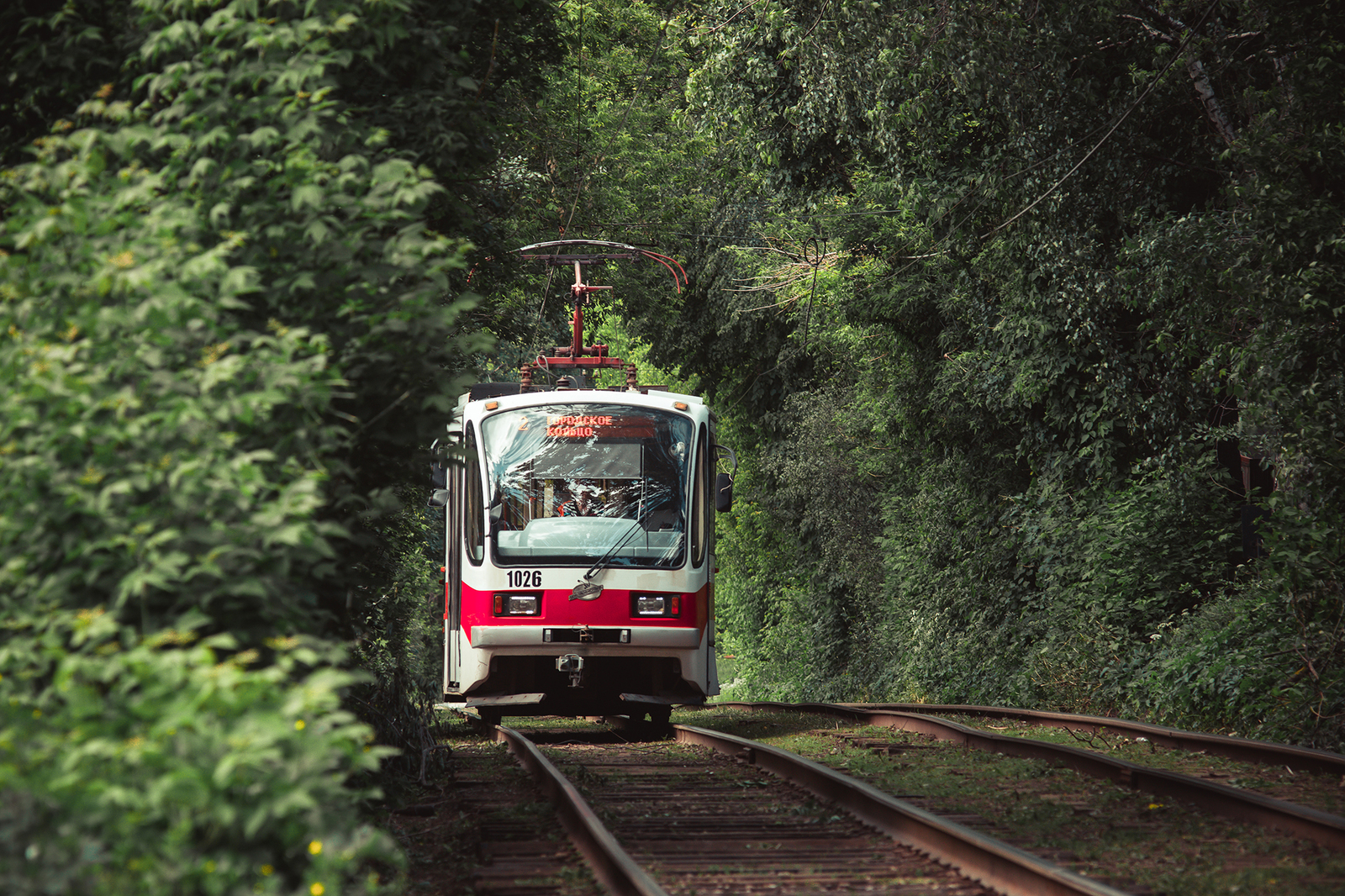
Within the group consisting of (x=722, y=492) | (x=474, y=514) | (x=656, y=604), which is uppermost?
(x=722, y=492)

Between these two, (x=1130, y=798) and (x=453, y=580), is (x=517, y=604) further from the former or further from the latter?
(x=1130, y=798)

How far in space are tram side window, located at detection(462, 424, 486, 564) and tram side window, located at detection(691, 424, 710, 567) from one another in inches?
79.1

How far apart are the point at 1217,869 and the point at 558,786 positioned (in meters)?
4.19

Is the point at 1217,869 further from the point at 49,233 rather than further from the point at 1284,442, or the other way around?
the point at 1284,442

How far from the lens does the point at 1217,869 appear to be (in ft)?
21.1

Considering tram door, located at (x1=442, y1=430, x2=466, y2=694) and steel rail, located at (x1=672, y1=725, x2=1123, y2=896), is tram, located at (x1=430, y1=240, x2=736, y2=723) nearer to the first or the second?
tram door, located at (x1=442, y1=430, x2=466, y2=694)

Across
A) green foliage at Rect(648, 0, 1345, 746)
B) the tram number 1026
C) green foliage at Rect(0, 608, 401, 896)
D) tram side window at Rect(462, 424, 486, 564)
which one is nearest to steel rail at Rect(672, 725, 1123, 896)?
green foliage at Rect(0, 608, 401, 896)

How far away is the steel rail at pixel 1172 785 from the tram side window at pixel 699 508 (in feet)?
8.76

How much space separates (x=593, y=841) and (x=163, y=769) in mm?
3692

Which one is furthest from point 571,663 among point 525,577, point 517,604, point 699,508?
point 699,508

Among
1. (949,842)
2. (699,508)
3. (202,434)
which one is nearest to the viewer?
(202,434)

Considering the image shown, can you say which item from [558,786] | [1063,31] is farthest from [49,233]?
[1063,31]

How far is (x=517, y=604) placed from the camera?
42.1ft

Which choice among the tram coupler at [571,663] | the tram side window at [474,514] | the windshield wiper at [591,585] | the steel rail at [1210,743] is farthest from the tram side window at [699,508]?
the steel rail at [1210,743]
